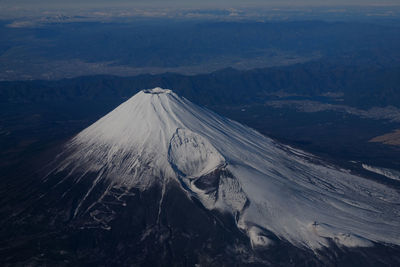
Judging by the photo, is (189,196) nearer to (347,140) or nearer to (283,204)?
(283,204)

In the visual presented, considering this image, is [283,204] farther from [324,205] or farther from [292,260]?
[292,260]

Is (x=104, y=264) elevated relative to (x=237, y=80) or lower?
elevated

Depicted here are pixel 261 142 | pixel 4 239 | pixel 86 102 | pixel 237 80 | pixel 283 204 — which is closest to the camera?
pixel 4 239

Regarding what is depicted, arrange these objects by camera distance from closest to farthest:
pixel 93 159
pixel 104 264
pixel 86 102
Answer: pixel 104 264 → pixel 93 159 → pixel 86 102

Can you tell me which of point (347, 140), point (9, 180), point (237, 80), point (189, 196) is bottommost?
point (237, 80)

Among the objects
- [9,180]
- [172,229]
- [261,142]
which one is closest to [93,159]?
[9,180]

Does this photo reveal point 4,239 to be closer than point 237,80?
Yes

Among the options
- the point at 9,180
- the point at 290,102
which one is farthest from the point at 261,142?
the point at 290,102
